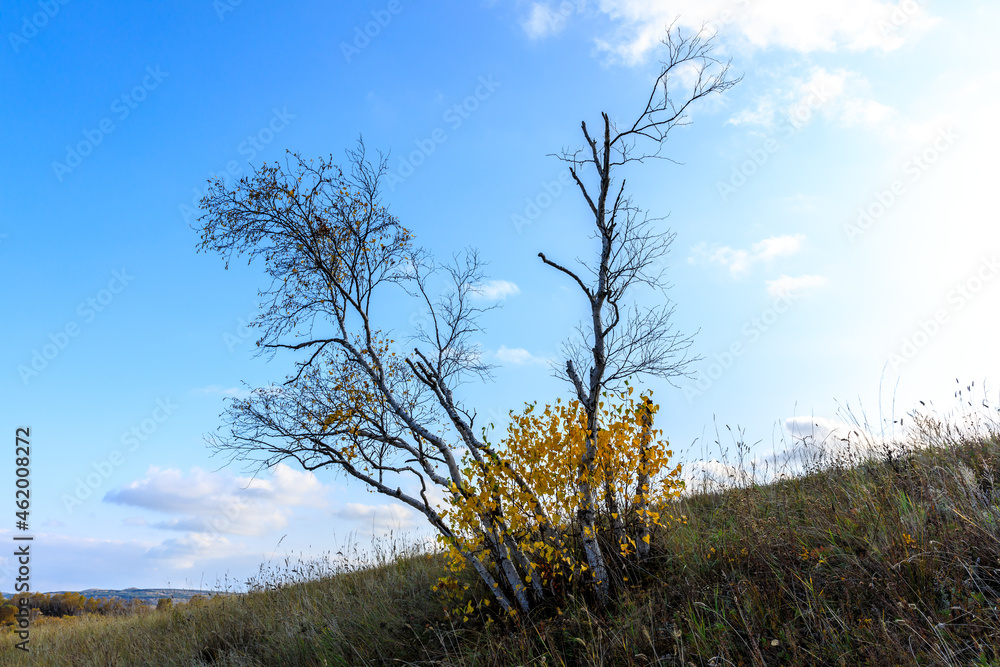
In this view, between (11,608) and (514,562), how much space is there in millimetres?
19352

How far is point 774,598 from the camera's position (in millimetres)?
4906

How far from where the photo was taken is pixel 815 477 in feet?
26.3

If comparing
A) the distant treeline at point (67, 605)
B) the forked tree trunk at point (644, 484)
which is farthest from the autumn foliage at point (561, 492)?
the distant treeline at point (67, 605)

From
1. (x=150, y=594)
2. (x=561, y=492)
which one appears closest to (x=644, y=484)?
(x=561, y=492)

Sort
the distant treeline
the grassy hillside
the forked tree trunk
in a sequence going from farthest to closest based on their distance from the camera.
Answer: the distant treeline, the forked tree trunk, the grassy hillside

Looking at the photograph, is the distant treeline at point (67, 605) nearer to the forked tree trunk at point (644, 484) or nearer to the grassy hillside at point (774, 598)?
the grassy hillside at point (774, 598)

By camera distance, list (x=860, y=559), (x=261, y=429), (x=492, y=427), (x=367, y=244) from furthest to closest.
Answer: (x=367, y=244) < (x=261, y=429) < (x=492, y=427) < (x=860, y=559)

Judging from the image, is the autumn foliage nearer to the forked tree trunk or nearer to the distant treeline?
the forked tree trunk

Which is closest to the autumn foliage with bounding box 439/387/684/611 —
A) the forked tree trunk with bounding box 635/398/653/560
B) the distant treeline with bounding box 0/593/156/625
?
the forked tree trunk with bounding box 635/398/653/560

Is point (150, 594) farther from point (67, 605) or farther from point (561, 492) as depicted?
point (561, 492)

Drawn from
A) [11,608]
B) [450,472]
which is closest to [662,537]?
[450,472]

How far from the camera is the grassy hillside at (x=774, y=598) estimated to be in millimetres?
4168

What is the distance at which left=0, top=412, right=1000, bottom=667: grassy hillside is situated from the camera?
417 centimetres

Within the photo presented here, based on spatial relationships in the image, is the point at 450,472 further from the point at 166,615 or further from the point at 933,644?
the point at 166,615
